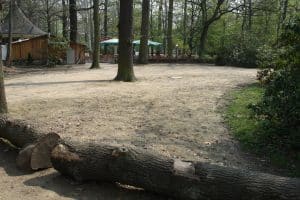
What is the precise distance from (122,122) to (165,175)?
439 centimetres

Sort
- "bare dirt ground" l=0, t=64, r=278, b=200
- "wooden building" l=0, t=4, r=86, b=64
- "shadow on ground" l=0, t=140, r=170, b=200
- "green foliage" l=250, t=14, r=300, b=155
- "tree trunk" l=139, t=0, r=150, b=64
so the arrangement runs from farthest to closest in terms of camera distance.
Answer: "tree trunk" l=139, t=0, r=150, b=64 → "wooden building" l=0, t=4, r=86, b=64 → "green foliage" l=250, t=14, r=300, b=155 → "bare dirt ground" l=0, t=64, r=278, b=200 → "shadow on ground" l=0, t=140, r=170, b=200

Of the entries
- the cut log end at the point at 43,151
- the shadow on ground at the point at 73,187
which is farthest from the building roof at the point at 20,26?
the shadow on ground at the point at 73,187

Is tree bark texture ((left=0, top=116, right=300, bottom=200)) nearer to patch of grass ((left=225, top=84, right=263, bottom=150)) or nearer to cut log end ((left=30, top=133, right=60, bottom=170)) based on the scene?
cut log end ((left=30, top=133, right=60, bottom=170))

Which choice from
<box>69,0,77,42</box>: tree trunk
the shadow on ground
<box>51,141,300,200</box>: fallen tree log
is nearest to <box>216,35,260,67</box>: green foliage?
<box>69,0,77,42</box>: tree trunk

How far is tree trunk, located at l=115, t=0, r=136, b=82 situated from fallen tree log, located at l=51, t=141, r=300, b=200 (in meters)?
11.9

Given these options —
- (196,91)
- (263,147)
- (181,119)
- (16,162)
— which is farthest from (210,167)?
(196,91)

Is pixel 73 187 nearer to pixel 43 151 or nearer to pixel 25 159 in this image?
pixel 43 151

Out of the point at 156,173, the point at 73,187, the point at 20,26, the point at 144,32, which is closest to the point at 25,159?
the point at 73,187

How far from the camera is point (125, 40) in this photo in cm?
1770

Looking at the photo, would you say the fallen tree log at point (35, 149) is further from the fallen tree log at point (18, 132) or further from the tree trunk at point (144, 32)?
the tree trunk at point (144, 32)

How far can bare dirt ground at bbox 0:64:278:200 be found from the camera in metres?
5.93

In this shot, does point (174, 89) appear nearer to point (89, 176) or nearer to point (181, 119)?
point (181, 119)

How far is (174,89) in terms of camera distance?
50.4 ft

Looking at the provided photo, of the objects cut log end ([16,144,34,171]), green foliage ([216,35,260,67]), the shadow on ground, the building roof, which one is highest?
the building roof
